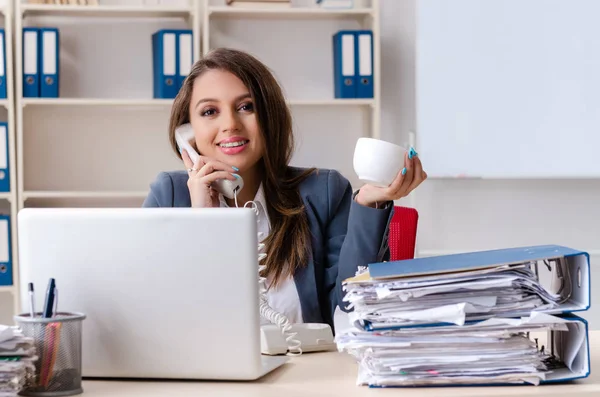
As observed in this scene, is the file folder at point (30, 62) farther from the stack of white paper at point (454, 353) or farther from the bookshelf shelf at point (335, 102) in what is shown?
the stack of white paper at point (454, 353)

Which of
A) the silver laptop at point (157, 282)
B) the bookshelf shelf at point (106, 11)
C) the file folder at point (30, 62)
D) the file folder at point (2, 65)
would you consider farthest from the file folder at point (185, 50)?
the silver laptop at point (157, 282)

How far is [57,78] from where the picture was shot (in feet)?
11.6

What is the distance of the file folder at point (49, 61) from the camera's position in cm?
350

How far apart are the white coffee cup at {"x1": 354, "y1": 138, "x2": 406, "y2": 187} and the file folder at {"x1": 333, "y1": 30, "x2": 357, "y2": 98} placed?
7.89ft

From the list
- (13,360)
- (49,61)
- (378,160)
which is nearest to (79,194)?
(49,61)

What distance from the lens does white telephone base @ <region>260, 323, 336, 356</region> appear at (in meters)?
1.30

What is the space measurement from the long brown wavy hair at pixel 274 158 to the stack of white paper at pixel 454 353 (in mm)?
748

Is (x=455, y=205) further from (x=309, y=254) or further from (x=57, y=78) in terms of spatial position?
(x=309, y=254)

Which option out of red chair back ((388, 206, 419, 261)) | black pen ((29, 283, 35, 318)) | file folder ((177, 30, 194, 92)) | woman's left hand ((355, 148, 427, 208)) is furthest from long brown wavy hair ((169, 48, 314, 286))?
file folder ((177, 30, 194, 92))

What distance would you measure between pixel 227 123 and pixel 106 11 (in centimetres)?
196

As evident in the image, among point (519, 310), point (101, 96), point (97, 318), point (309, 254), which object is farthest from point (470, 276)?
point (101, 96)

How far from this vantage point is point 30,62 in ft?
11.5

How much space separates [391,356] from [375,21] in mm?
2805

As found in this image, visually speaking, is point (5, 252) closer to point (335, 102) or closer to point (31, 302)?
point (335, 102)
